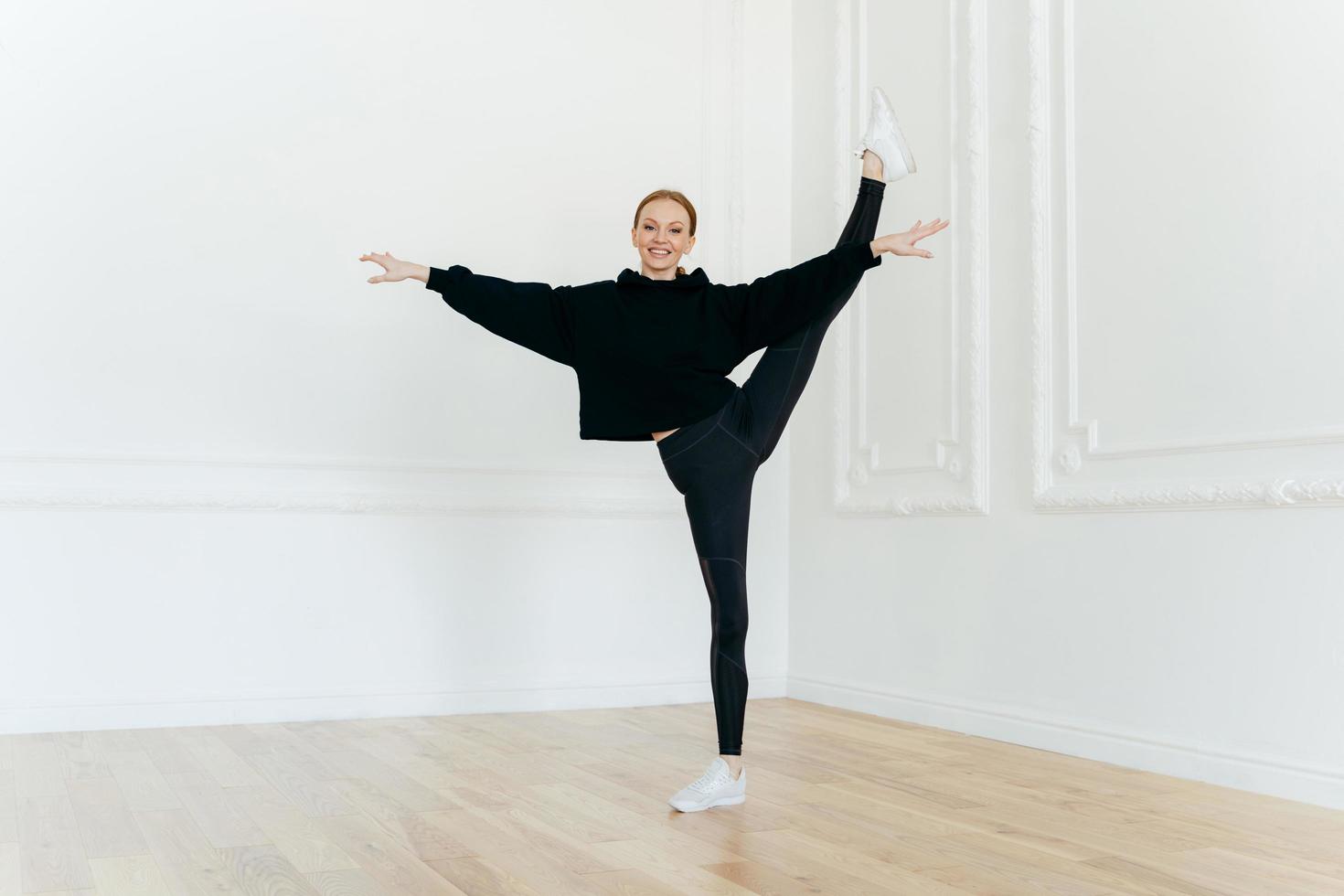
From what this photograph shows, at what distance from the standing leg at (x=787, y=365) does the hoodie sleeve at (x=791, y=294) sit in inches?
1.4

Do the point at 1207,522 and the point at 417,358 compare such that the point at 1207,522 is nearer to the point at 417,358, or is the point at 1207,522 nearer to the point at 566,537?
the point at 566,537

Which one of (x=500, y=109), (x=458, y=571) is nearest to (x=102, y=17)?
(x=500, y=109)

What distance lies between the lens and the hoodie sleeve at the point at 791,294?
8.34 feet

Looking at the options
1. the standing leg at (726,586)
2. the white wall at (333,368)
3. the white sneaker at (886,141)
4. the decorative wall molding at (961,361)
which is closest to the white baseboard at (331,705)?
the white wall at (333,368)

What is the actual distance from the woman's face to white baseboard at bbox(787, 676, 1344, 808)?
5.68 ft

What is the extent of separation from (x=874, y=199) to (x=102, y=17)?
2.55 meters

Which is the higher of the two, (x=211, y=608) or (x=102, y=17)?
(x=102, y=17)

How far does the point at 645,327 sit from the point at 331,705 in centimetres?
186

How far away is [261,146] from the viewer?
3842 millimetres

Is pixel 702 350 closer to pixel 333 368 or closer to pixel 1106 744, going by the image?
pixel 1106 744

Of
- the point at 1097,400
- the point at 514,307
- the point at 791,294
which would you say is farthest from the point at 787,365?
the point at 1097,400

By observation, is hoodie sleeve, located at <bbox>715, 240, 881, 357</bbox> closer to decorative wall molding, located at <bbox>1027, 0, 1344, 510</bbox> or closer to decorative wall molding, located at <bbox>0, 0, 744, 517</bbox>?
decorative wall molding, located at <bbox>1027, 0, 1344, 510</bbox>

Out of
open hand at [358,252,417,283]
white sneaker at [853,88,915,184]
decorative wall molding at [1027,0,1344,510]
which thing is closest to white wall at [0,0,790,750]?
open hand at [358,252,417,283]

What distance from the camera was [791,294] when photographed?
8.52 feet
